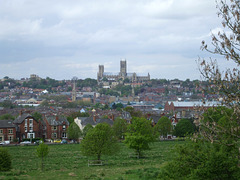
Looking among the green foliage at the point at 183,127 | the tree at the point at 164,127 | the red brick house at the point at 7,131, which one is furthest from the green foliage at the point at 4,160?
the tree at the point at 164,127

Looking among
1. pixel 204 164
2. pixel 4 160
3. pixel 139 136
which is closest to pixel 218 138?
pixel 204 164

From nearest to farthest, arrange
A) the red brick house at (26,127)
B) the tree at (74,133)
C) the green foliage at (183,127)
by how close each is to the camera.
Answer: the tree at (74,133) → the red brick house at (26,127) → the green foliage at (183,127)

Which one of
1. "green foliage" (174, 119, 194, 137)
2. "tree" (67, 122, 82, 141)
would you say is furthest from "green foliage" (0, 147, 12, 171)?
"green foliage" (174, 119, 194, 137)

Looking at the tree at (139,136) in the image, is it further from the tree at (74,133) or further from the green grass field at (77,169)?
the tree at (74,133)

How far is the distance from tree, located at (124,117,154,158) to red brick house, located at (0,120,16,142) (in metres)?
25.5

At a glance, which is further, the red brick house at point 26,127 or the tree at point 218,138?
the red brick house at point 26,127

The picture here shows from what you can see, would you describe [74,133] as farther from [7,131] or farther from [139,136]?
[139,136]

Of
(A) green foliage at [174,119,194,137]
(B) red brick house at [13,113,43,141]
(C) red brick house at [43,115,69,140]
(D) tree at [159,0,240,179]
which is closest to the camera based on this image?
(D) tree at [159,0,240,179]

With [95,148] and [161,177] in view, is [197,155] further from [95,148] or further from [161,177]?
[95,148]

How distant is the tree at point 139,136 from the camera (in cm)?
3512

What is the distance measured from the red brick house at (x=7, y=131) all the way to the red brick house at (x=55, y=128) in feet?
20.5

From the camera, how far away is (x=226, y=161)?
45.4 ft

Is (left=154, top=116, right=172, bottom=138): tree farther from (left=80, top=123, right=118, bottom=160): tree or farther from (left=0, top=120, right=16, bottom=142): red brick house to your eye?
(left=80, top=123, right=118, bottom=160): tree

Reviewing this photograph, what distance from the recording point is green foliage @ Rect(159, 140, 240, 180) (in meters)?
13.7
